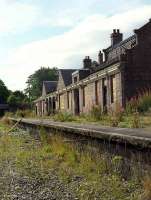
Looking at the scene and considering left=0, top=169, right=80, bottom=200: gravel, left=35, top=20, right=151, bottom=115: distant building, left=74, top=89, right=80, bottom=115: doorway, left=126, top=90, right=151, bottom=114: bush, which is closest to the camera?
left=0, top=169, right=80, bottom=200: gravel

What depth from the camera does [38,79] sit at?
139m

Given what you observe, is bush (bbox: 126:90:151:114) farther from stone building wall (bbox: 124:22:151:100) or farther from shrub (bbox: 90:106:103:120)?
stone building wall (bbox: 124:22:151:100)

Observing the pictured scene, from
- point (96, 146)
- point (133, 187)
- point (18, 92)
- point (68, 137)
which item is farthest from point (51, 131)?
point (18, 92)

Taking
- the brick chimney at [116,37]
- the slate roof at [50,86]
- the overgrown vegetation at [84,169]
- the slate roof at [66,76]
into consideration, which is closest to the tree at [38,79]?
the slate roof at [50,86]

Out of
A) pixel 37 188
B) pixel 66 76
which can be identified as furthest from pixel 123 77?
pixel 66 76

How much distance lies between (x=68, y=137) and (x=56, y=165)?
1.94 meters

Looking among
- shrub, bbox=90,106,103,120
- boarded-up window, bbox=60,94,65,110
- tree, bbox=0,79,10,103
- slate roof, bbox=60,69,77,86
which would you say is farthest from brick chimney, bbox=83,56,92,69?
tree, bbox=0,79,10,103

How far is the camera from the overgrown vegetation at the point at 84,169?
7973 mm

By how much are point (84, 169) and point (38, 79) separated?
423ft

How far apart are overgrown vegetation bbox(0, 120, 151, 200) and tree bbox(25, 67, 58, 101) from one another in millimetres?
120077

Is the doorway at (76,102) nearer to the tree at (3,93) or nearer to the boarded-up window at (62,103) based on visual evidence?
the boarded-up window at (62,103)

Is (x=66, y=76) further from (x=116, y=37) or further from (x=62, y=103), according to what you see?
(x=116, y=37)

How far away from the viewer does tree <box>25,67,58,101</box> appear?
447 ft

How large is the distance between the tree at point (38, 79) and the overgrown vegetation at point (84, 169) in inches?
4727
